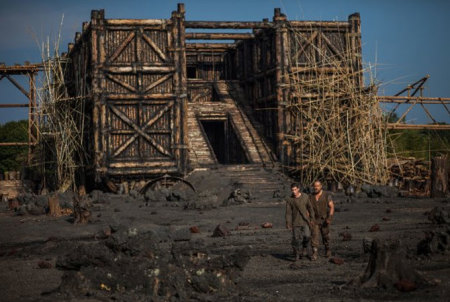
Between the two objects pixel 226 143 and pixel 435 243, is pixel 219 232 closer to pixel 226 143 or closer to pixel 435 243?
pixel 435 243

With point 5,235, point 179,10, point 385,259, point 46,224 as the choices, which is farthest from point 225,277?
point 179,10

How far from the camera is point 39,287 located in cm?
849

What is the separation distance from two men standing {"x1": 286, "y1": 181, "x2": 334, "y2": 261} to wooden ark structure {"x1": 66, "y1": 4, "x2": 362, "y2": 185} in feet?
45.3

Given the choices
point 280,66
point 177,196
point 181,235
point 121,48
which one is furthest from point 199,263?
point 280,66

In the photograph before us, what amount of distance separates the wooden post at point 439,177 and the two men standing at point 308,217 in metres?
11.9

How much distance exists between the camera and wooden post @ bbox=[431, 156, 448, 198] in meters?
21.6

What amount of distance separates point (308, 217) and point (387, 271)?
8.88 feet

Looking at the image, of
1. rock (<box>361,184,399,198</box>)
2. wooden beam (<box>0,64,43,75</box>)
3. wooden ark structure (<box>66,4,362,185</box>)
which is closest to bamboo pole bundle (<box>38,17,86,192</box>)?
wooden ark structure (<box>66,4,362,185</box>)

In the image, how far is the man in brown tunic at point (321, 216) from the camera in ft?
35.1

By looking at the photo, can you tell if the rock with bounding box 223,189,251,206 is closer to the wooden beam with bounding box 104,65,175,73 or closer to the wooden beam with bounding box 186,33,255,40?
the wooden beam with bounding box 104,65,175,73

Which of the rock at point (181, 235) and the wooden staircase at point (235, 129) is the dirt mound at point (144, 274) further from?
the wooden staircase at point (235, 129)

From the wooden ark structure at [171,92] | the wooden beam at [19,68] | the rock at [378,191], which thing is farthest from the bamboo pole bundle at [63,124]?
the rock at [378,191]

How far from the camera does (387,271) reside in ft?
26.8

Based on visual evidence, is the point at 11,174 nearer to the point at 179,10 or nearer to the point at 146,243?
the point at 179,10
